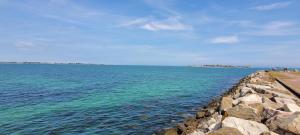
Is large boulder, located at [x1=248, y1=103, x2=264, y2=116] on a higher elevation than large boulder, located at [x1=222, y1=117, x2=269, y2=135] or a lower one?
higher

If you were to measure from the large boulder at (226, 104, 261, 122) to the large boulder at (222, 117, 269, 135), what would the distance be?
1.25m

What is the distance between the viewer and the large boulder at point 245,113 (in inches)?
480

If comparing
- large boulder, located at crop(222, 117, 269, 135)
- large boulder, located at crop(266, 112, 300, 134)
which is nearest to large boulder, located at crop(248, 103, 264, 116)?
large boulder, located at crop(266, 112, 300, 134)

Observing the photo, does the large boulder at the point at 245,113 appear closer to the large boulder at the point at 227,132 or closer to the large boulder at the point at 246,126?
the large boulder at the point at 246,126

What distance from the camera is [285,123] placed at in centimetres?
979

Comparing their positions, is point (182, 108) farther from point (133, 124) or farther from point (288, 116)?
point (288, 116)

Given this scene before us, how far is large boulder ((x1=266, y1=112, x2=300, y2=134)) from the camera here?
30.4 ft

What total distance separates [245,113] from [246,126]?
6.33 feet

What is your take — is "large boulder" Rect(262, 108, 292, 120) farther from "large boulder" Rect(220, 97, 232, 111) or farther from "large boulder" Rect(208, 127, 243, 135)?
"large boulder" Rect(208, 127, 243, 135)

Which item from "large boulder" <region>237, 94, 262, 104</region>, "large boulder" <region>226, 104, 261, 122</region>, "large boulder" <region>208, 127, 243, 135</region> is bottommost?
"large boulder" <region>208, 127, 243, 135</region>

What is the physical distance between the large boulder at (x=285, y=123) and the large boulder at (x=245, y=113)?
1205 millimetres

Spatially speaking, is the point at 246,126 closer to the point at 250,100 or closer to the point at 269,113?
the point at 269,113

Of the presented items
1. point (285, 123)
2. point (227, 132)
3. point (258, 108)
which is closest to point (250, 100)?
point (258, 108)

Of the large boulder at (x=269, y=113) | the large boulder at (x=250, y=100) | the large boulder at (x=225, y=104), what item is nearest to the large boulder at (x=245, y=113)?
the large boulder at (x=269, y=113)
